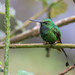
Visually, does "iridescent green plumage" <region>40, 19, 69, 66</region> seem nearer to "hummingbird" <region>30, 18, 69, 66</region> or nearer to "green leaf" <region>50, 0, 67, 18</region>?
"hummingbird" <region>30, 18, 69, 66</region>

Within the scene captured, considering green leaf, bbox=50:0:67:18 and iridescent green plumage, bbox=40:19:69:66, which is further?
green leaf, bbox=50:0:67:18

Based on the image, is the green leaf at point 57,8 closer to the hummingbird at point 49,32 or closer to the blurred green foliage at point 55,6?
the blurred green foliage at point 55,6

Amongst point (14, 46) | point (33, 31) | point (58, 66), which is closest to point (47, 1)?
point (33, 31)

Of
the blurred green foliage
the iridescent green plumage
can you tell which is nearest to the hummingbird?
the iridescent green plumage

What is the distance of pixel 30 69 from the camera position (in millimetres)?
2854

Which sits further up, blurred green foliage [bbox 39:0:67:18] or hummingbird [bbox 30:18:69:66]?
blurred green foliage [bbox 39:0:67:18]

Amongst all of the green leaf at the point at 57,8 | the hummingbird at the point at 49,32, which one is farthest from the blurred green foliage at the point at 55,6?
the hummingbird at the point at 49,32

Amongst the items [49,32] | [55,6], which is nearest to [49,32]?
[49,32]

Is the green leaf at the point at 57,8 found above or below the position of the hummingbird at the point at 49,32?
above

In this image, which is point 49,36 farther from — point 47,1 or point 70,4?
point 70,4

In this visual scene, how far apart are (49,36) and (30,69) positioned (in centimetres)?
124

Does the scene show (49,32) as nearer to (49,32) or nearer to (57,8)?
(49,32)

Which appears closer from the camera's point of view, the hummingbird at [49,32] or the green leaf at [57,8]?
the hummingbird at [49,32]

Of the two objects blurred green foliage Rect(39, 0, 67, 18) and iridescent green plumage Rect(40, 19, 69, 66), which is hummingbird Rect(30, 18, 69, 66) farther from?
blurred green foliage Rect(39, 0, 67, 18)
